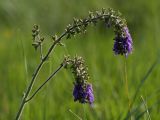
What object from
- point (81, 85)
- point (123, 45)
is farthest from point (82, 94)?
point (123, 45)

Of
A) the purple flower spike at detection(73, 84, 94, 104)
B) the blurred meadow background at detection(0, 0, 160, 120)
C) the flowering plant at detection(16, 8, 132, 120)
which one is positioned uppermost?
the blurred meadow background at detection(0, 0, 160, 120)

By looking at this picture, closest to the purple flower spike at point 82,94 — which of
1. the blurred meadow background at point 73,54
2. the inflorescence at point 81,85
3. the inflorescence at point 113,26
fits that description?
the inflorescence at point 81,85

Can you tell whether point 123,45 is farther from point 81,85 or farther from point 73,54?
point 73,54

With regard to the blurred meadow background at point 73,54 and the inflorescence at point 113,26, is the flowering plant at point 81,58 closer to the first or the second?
the inflorescence at point 113,26

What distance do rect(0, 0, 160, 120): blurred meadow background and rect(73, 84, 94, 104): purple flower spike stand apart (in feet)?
1.18

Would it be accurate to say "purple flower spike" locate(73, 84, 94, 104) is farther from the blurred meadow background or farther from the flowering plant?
the blurred meadow background

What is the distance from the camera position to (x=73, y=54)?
20.2 ft

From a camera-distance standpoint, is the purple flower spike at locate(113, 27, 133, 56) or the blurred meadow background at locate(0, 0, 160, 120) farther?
the blurred meadow background at locate(0, 0, 160, 120)

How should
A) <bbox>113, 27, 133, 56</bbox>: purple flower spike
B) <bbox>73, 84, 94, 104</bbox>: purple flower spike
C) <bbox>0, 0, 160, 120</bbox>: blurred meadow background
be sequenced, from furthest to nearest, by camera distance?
<bbox>0, 0, 160, 120</bbox>: blurred meadow background < <bbox>113, 27, 133, 56</bbox>: purple flower spike < <bbox>73, 84, 94, 104</bbox>: purple flower spike

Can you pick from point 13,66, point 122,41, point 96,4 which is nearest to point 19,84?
point 13,66

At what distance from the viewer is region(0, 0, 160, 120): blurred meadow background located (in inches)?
154

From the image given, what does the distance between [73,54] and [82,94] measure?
3614 millimetres

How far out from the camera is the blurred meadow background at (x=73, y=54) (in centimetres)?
391

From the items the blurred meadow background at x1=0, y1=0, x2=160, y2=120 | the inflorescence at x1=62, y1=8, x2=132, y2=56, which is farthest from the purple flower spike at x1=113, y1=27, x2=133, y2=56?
the blurred meadow background at x1=0, y1=0, x2=160, y2=120
